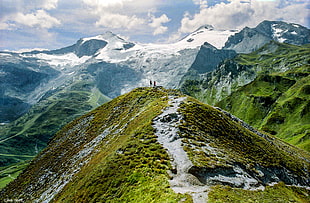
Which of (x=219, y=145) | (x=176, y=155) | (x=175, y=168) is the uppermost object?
(x=176, y=155)

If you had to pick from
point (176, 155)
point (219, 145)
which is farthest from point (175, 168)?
point (219, 145)

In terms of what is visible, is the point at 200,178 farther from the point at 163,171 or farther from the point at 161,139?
the point at 161,139

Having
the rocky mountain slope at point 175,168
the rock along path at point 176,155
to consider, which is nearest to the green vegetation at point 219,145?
the rocky mountain slope at point 175,168

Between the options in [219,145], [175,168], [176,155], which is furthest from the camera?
[219,145]

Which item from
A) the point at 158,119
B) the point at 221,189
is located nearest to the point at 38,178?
the point at 158,119

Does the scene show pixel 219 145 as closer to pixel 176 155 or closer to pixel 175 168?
pixel 176 155

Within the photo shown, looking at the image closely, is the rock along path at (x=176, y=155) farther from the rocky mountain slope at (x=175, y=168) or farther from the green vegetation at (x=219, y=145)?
the green vegetation at (x=219, y=145)

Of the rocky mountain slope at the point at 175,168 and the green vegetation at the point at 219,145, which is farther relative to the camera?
the green vegetation at the point at 219,145

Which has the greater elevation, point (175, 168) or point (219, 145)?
point (175, 168)

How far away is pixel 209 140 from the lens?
114 feet

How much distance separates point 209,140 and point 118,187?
16.6m

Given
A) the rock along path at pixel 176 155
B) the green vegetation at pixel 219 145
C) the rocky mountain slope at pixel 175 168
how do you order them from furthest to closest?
the green vegetation at pixel 219 145 < the rocky mountain slope at pixel 175 168 < the rock along path at pixel 176 155

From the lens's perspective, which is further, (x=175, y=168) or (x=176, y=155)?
(x=176, y=155)

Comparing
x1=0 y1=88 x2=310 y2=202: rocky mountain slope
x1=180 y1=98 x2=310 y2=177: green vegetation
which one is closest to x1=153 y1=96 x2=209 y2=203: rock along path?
x1=0 y1=88 x2=310 y2=202: rocky mountain slope
